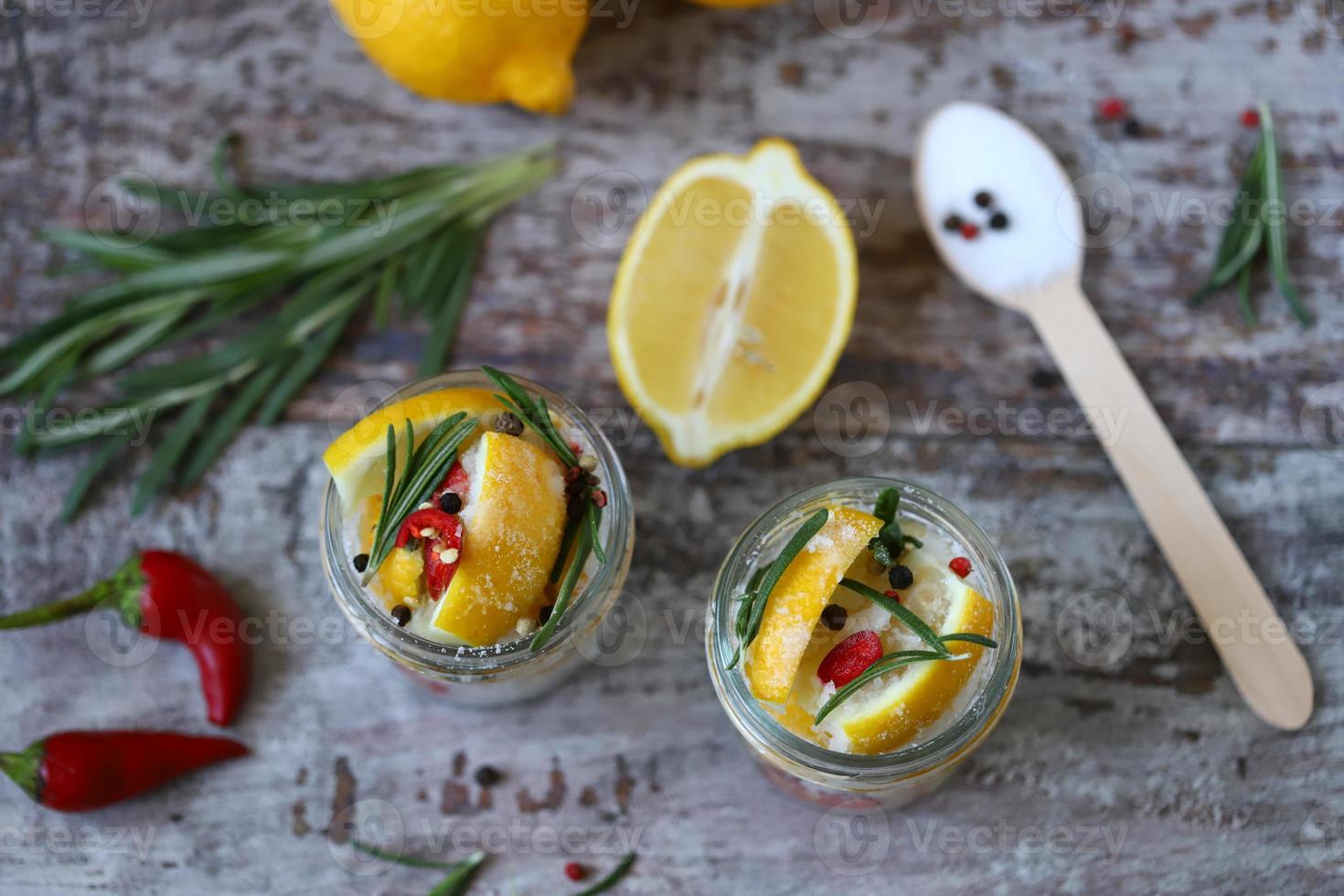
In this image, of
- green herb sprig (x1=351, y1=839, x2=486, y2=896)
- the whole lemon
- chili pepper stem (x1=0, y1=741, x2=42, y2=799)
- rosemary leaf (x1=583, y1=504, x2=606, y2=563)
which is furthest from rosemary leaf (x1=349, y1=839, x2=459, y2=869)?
the whole lemon

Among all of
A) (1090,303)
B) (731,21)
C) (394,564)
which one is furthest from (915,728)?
(731,21)

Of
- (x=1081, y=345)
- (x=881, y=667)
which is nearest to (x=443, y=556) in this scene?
(x=881, y=667)

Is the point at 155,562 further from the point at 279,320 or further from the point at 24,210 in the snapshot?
the point at 24,210

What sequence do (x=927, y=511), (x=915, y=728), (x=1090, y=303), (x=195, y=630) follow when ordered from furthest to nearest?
1. (x=1090, y=303)
2. (x=195, y=630)
3. (x=927, y=511)
4. (x=915, y=728)

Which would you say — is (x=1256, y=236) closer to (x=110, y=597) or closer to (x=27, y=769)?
(x=110, y=597)

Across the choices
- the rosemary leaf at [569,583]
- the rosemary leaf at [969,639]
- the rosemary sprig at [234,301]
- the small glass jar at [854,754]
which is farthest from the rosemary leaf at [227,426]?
the rosemary leaf at [969,639]
